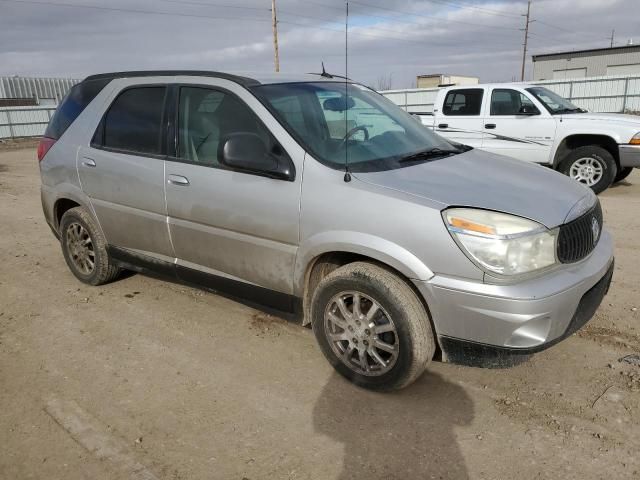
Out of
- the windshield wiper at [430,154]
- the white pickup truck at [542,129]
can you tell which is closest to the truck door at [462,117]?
the white pickup truck at [542,129]

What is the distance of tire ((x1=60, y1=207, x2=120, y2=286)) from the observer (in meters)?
4.54

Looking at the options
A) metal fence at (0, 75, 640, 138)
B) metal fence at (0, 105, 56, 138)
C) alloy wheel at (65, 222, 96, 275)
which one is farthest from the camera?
metal fence at (0, 105, 56, 138)

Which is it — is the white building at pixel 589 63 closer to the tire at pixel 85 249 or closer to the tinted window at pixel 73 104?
the tinted window at pixel 73 104

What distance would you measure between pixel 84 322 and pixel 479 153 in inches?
131

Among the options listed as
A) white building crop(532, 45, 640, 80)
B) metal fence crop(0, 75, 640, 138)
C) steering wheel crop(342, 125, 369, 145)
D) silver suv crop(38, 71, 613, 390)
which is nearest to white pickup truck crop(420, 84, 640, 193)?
silver suv crop(38, 71, 613, 390)

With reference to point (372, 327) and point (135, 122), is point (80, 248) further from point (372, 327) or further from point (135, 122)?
point (372, 327)

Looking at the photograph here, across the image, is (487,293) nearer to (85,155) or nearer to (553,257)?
(553,257)

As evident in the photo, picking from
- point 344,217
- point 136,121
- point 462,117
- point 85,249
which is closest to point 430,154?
point 344,217

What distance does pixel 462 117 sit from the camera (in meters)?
9.71

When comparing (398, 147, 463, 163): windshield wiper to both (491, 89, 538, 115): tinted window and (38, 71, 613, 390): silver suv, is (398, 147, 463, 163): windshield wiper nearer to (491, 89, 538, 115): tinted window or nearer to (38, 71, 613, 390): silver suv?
(38, 71, 613, 390): silver suv

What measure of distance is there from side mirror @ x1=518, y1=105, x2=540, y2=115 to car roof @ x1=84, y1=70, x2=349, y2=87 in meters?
5.82

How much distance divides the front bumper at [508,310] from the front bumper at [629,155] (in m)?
6.48

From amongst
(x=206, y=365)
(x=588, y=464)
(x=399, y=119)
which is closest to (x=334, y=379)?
(x=206, y=365)

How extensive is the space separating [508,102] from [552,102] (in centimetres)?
73
